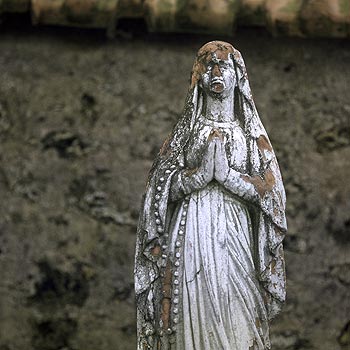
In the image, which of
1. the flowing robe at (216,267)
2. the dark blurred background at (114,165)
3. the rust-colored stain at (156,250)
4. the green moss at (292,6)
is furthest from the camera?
the dark blurred background at (114,165)

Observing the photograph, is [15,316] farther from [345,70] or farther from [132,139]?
[345,70]

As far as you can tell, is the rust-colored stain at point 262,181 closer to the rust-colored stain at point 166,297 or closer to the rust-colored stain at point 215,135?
the rust-colored stain at point 215,135

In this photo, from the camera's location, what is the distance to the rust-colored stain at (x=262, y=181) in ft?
17.8

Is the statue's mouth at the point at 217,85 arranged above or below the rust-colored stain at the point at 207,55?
below

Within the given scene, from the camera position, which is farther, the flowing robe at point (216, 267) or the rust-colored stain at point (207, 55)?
the rust-colored stain at point (207, 55)

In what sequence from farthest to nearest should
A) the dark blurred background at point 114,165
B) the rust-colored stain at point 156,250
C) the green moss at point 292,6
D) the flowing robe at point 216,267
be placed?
1. the dark blurred background at point 114,165
2. the green moss at point 292,6
3. the rust-colored stain at point 156,250
4. the flowing robe at point 216,267

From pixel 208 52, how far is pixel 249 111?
0.33 m

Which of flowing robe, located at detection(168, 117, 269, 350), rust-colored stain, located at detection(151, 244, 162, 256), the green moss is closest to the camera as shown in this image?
flowing robe, located at detection(168, 117, 269, 350)

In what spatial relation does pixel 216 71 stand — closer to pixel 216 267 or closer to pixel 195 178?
pixel 195 178

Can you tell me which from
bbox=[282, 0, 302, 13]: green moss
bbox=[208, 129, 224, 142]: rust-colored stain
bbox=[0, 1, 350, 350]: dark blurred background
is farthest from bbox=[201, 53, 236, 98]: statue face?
bbox=[0, 1, 350, 350]: dark blurred background

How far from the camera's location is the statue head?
215 inches

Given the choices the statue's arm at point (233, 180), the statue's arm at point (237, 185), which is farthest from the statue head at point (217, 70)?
the statue's arm at point (237, 185)

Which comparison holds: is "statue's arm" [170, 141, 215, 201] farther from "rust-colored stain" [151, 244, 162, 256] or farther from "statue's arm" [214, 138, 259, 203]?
"rust-colored stain" [151, 244, 162, 256]

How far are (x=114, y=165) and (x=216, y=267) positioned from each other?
301cm
